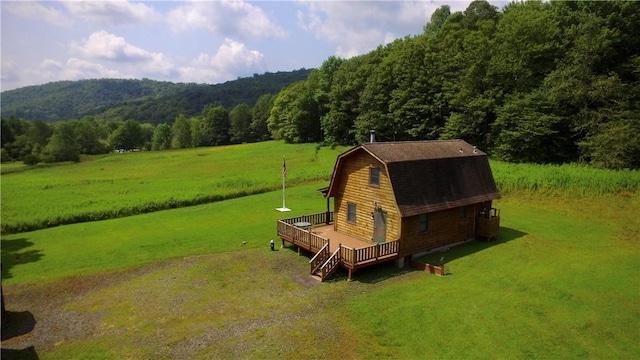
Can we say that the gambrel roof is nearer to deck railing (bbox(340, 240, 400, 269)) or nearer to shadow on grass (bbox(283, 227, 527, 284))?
deck railing (bbox(340, 240, 400, 269))

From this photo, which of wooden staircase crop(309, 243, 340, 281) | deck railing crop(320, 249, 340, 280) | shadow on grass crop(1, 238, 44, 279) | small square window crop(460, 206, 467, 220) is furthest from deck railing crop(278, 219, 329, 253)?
shadow on grass crop(1, 238, 44, 279)

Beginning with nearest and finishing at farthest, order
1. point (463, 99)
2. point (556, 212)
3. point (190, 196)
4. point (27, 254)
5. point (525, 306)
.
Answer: point (525, 306), point (27, 254), point (556, 212), point (190, 196), point (463, 99)

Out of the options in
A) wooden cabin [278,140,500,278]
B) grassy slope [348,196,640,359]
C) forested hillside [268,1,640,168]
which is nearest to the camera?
grassy slope [348,196,640,359]

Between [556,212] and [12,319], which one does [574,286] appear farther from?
[12,319]

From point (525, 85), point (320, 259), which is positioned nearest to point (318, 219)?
point (320, 259)

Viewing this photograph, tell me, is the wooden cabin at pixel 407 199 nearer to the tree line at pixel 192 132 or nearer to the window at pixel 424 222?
the window at pixel 424 222

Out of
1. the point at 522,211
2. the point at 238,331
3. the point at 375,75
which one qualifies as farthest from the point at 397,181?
the point at 375,75
